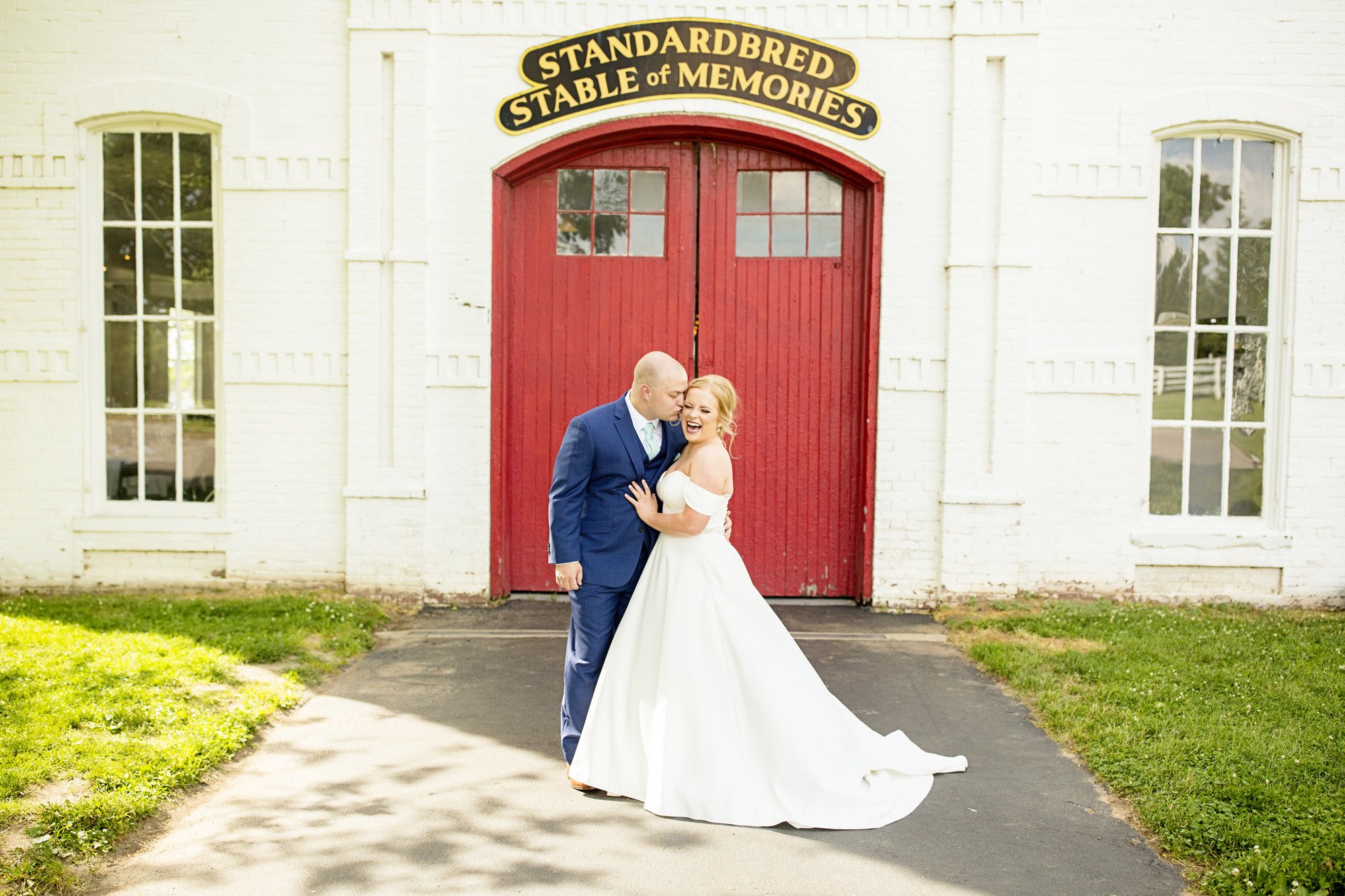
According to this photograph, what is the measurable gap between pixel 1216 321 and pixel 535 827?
665cm

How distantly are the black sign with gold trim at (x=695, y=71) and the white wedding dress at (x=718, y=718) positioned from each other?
4248 millimetres

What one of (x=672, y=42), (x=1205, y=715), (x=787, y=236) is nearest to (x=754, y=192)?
(x=787, y=236)

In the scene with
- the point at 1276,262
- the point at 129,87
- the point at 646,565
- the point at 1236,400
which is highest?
the point at 129,87

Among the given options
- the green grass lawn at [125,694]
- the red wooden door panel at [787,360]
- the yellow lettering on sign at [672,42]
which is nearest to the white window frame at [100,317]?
the green grass lawn at [125,694]

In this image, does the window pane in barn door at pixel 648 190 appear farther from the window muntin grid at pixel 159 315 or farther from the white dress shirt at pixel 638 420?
the white dress shirt at pixel 638 420

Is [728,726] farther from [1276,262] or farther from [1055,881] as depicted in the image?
[1276,262]

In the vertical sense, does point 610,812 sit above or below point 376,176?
below

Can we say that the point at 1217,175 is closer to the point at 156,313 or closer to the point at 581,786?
the point at 581,786

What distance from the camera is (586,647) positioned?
15.6ft

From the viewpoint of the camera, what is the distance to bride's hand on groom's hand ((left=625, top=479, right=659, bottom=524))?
473 cm

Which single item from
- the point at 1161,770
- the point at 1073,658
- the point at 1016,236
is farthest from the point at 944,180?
the point at 1161,770

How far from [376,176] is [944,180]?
4202 millimetres

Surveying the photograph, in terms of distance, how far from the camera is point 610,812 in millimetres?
4445

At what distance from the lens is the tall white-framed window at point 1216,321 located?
323 inches
